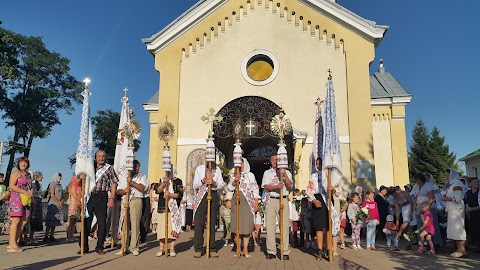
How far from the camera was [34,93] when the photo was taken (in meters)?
36.6

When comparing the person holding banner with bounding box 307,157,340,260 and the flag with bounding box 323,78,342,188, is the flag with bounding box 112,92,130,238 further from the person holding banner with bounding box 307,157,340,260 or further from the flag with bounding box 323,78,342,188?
the flag with bounding box 323,78,342,188

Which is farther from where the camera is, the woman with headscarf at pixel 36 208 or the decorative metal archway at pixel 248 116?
the decorative metal archway at pixel 248 116

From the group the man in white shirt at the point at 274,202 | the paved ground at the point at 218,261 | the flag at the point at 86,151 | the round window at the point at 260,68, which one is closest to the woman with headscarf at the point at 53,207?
the paved ground at the point at 218,261

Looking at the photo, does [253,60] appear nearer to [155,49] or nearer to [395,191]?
[155,49]

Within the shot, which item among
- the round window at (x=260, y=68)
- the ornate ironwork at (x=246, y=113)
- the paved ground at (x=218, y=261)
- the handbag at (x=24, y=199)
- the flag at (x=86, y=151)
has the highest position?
the round window at (x=260, y=68)

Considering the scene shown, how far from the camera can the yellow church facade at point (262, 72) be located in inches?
619

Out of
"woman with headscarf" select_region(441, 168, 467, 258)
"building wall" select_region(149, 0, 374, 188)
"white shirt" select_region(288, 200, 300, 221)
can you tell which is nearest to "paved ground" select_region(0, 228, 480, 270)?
"woman with headscarf" select_region(441, 168, 467, 258)

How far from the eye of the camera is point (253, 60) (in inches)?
663

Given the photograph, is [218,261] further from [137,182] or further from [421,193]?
[421,193]

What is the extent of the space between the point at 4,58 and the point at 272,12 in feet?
78.3

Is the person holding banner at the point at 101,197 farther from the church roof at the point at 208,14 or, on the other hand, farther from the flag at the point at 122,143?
the church roof at the point at 208,14

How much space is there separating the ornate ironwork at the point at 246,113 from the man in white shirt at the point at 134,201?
294 inches

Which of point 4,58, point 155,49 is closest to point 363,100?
point 155,49

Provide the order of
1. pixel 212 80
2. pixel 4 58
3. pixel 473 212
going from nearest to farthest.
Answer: pixel 473 212 < pixel 212 80 < pixel 4 58
